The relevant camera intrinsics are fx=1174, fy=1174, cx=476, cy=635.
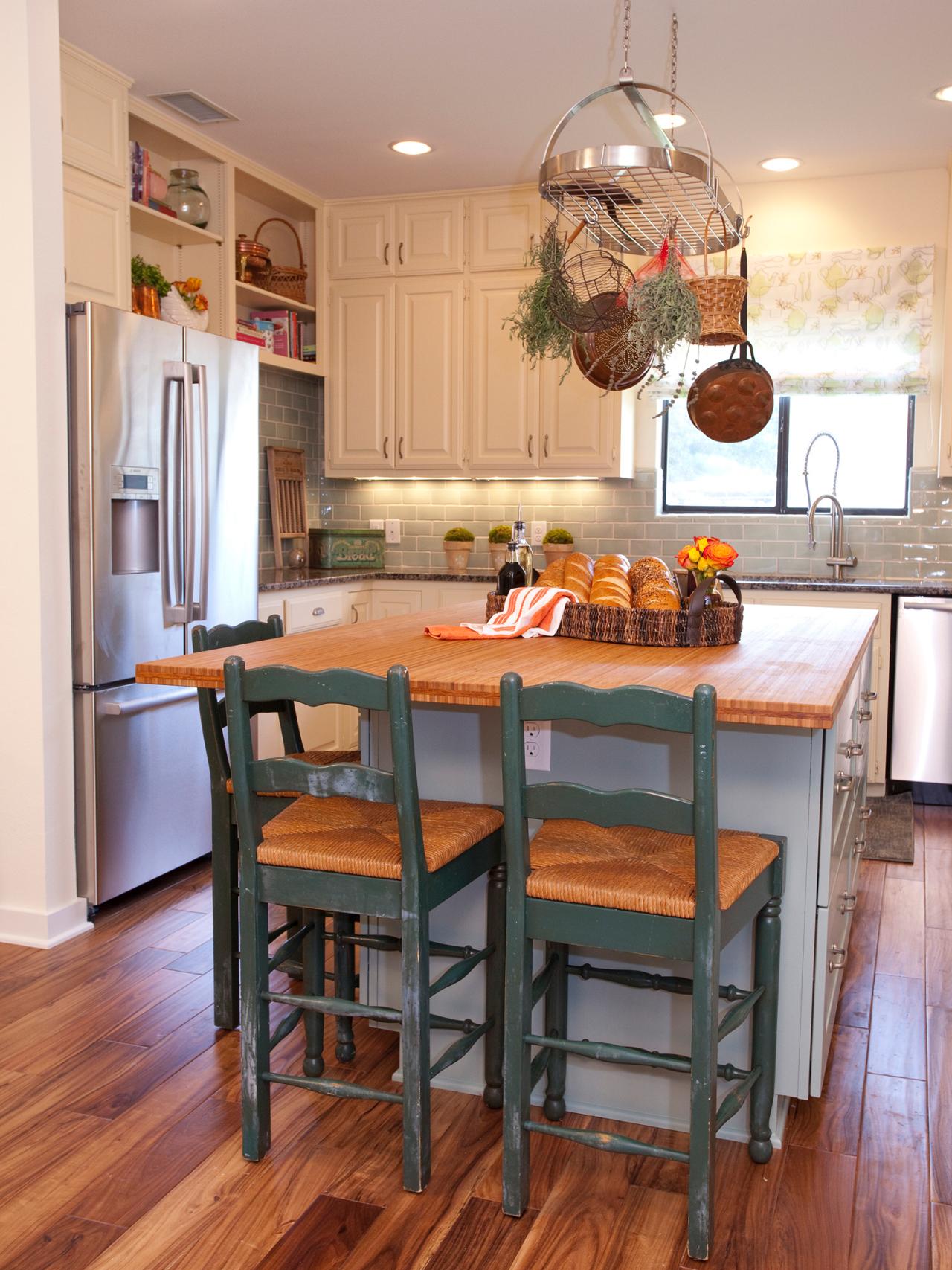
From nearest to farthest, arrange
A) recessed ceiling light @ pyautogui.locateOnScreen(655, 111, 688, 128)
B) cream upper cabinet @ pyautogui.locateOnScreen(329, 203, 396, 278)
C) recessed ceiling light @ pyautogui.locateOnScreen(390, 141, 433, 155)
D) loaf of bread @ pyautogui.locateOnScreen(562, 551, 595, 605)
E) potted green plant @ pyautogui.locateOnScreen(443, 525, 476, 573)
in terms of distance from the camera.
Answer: loaf of bread @ pyautogui.locateOnScreen(562, 551, 595, 605)
recessed ceiling light @ pyautogui.locateOnScreen(655, 111, 688, 128)
recessed ceiling light @ pyautogui.locateOnScreen(390, 141, 433, 155)
cream upper cabinet @ pyautogui.locateOnScreen(329, 203, 396, 278)
potted green plant @ pyautogui.locateOnScreen(443, 525, 476, 573)

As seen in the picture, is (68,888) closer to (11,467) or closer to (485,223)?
(11,467)

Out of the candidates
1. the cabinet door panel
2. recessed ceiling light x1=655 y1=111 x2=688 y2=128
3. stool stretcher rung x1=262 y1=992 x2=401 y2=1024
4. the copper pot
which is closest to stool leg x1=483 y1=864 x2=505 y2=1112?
stool stretcher rung x1=262 y1=992 x2=401 y2=1024

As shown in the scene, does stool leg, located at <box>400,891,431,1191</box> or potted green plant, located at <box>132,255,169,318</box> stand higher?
potted green plant, located at <box>132,255,169,318</box>

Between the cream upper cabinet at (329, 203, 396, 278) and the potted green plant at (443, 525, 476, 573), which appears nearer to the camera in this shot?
the cream upper cabinet at (329, 203, 396, 278)

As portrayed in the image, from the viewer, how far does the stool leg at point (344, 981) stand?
8.38 feet

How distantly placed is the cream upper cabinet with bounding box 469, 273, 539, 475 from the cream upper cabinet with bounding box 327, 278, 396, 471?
438mm

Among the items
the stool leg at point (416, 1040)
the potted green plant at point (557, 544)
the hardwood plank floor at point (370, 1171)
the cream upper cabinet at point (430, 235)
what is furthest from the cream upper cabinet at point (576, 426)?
the stool leg at point (416, 1040)

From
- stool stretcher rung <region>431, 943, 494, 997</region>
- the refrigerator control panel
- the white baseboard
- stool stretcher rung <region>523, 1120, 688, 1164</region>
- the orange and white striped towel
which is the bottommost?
the white baseboard

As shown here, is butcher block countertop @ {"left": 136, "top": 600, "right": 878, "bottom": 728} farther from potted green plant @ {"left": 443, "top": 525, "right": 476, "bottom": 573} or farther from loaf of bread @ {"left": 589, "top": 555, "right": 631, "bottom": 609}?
potted green plant @ {"left": 443, "top": 525, "right": 476, "bottom": 573}

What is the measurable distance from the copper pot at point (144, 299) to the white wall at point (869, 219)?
274cm

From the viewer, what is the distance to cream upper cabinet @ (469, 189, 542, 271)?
5414 millimetres

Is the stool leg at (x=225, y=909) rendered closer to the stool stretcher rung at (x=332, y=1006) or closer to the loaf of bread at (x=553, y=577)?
the stool stretcher rung at (x=332, y=1006)

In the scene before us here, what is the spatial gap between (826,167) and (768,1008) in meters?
4.13

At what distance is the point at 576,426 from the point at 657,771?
3385 mm
